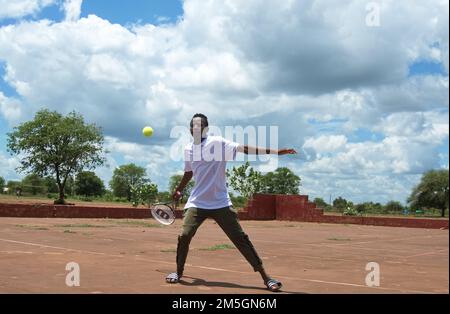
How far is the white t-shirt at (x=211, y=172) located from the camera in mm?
6047

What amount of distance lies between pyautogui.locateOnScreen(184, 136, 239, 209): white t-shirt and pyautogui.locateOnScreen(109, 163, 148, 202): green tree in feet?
371

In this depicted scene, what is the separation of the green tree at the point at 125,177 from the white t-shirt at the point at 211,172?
11316 cm

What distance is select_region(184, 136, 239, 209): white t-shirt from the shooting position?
19.8 ft

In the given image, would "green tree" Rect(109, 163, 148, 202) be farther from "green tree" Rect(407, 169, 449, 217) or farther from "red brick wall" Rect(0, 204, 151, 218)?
"red brick wall" Rect(0, 204, 151, 218)

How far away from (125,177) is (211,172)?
117 meters

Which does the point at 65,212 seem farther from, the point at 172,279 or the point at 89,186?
the point at 89,186

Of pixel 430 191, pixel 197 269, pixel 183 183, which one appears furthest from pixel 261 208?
pixel 430 191

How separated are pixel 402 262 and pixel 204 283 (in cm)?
509

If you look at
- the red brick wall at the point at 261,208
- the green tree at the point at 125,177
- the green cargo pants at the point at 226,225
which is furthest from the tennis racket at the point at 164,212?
the green tree at the point at 125,177

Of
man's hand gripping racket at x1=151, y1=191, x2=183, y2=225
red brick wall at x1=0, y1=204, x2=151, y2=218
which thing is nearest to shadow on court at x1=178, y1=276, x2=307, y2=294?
man's hand gripping racket at x1=151, y1=191, x2=183, y2=225

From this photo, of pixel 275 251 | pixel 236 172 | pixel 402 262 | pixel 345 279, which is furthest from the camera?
pixel 236 172
